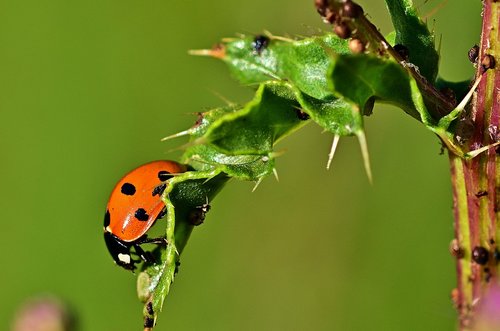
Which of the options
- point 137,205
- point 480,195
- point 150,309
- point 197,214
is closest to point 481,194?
point 480,195

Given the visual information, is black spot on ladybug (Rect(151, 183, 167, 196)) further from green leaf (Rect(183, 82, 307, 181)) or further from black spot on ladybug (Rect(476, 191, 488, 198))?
black spot on ladybug (Rect(476, 191, 488, 198))

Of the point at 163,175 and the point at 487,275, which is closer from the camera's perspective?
the point at 487,275

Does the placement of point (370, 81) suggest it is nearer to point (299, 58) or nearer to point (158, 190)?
point (299, 58)

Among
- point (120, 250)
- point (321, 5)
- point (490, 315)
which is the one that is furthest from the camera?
point (120, 250)

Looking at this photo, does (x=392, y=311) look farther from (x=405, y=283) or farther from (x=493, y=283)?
(x=493, y=283)

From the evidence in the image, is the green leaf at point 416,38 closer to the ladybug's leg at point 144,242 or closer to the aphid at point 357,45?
the aphid at point 357,45

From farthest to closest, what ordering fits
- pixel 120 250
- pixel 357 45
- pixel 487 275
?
1. pixel 120 250
2. pixel 487 275
3. pixel 357 45

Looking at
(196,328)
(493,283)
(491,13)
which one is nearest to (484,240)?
(493,283)
